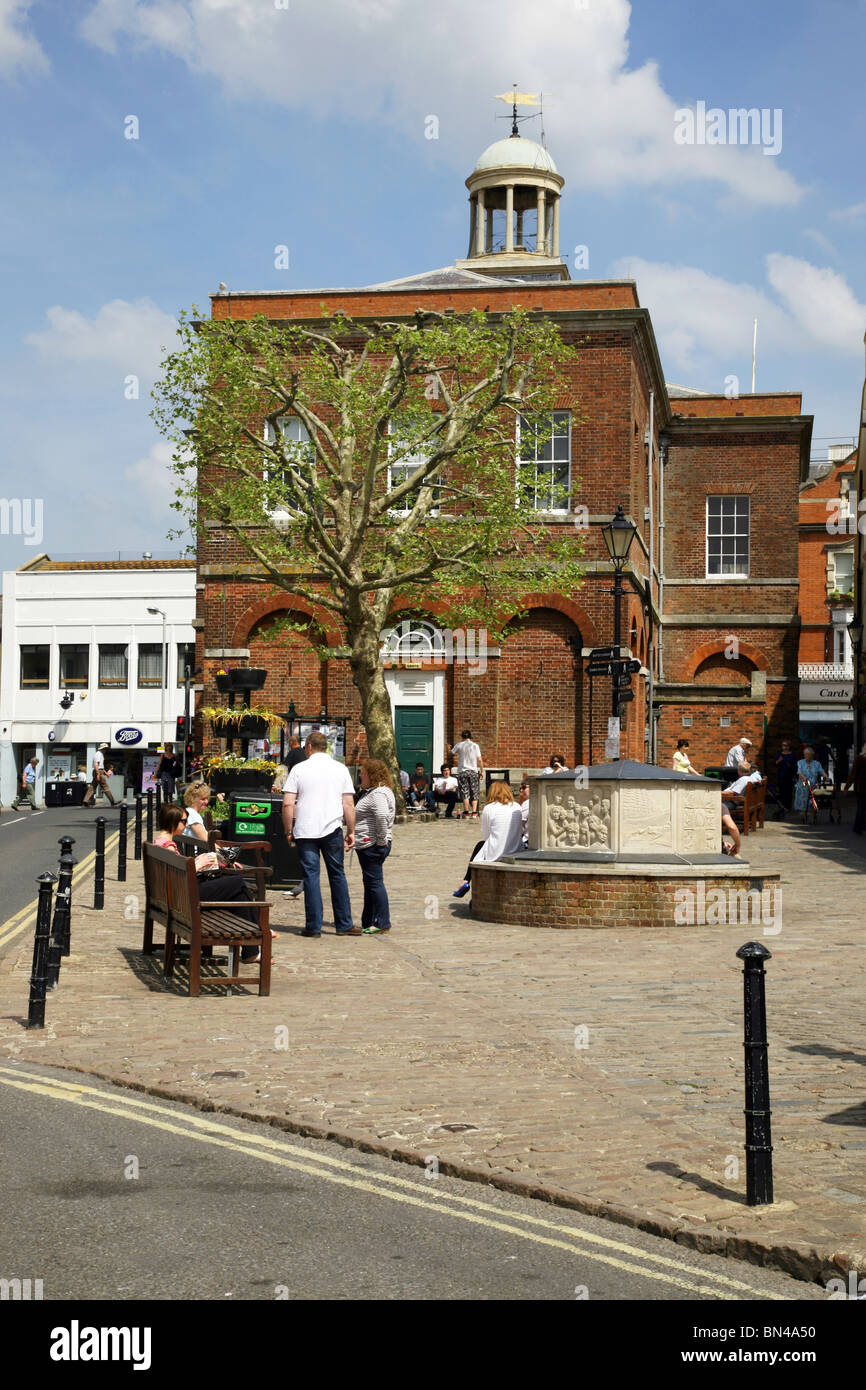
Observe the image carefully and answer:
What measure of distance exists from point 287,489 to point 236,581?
25.7 feet

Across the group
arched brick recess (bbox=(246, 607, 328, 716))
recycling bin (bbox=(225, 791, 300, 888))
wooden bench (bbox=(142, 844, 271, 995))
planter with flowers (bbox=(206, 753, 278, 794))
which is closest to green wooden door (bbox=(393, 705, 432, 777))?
arched brick recess (bbox=(246, 607, 328, 716))

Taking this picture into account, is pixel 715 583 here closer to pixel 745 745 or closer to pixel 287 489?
pixel 745 745

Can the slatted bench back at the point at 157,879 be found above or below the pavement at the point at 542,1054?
above

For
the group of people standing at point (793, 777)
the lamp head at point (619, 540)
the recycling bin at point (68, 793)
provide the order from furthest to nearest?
1. the recycling bin at point (68, 793)
2. the group of people standing at point (793, 777)
3. the lamp head at point (619, 540)

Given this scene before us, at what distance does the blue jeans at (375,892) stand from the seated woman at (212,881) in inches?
39.2

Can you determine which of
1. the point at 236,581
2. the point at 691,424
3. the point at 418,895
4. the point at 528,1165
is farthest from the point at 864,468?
the point at 528,1165

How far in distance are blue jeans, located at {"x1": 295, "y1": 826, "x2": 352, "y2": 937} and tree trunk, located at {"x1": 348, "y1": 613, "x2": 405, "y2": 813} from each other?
14243mm

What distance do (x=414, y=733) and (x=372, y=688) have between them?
6.88 m

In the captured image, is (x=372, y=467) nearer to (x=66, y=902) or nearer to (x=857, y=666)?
(x=66, y=902)

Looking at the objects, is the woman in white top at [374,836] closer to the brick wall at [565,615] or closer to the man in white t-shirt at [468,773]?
the brick wall at [565,615]

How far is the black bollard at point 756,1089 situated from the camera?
221 inches

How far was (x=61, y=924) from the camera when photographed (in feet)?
38.8

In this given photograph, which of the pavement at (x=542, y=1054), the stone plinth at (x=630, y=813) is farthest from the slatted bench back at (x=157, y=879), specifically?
the stone plinth at (x=630, y=813)

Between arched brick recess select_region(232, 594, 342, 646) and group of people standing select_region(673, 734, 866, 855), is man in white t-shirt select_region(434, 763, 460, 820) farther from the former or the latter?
arched brick recess select_region(232, 594, 342, 646)
